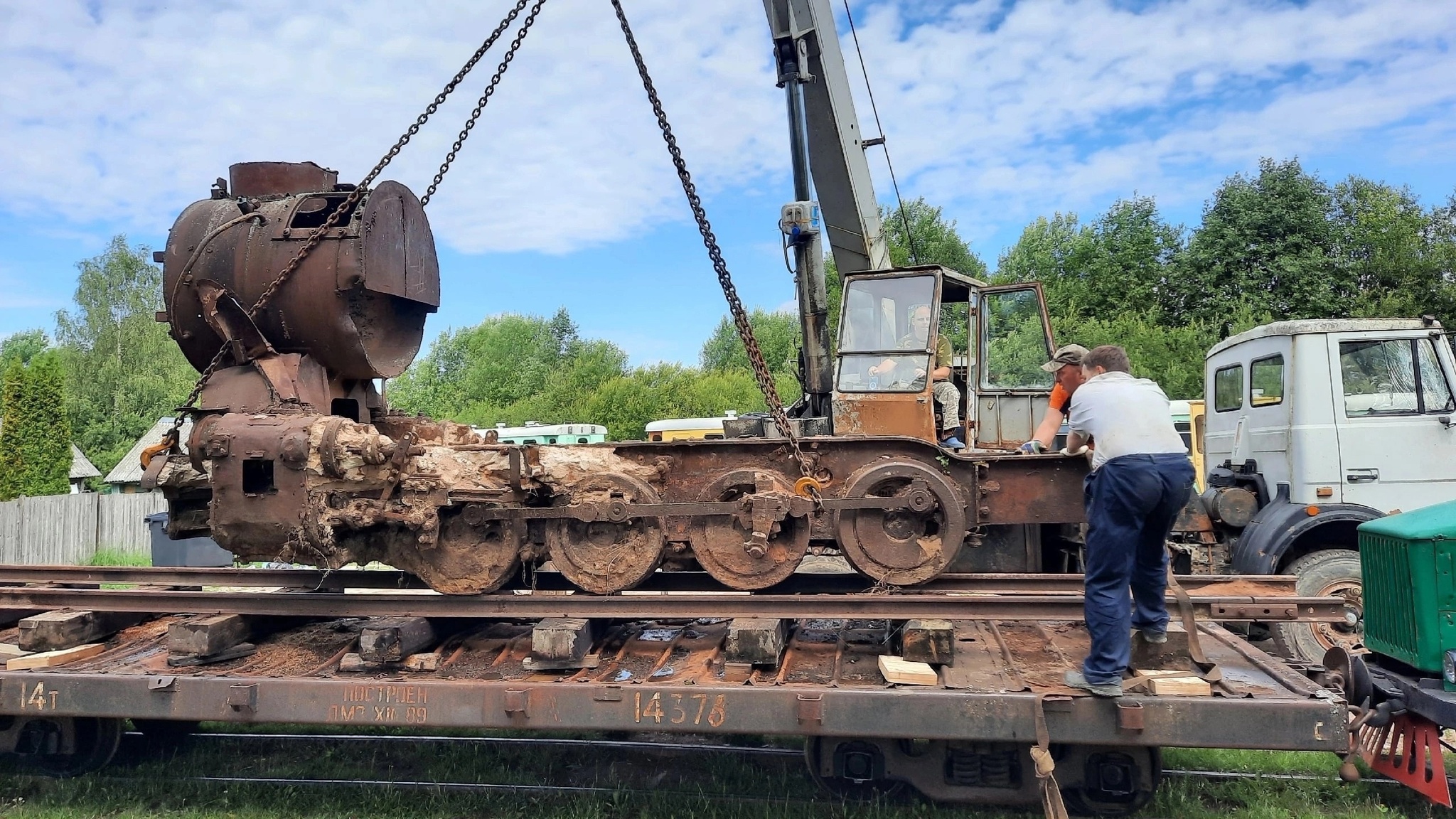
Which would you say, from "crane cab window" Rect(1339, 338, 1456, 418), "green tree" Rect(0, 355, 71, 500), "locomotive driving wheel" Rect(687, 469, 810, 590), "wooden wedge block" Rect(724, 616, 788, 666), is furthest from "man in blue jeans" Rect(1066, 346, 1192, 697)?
"green tree" Rect(0, 355, 71, 500)

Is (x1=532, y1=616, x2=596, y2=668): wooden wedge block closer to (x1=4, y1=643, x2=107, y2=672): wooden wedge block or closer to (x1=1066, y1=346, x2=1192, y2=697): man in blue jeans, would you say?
(x1=1066, y1=346, x2=1192, y2=697): man in blue jeans

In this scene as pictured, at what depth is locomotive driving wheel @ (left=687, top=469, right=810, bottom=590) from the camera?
15.6ft

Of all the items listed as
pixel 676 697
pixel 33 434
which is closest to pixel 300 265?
pixel 676 697

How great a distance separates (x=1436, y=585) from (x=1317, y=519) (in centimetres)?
278

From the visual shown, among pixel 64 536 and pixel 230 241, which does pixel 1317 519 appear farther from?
pixel 64 536

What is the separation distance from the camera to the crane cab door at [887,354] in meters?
5.69

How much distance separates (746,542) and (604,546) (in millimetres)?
832

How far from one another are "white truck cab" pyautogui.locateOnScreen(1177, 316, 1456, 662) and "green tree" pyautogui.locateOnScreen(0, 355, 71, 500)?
25.2 meters

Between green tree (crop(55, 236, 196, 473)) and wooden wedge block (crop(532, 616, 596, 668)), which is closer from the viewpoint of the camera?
wooden wedge block (crop(532, 616, 596, 668))

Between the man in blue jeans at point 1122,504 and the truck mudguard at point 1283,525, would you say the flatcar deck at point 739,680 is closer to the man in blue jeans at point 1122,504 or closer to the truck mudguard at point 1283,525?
the man in blue jeans at point 1122,504

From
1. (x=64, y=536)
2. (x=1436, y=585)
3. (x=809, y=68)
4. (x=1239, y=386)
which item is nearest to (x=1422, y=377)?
(x=1239, y=386)

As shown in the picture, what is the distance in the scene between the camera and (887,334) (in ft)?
19.6

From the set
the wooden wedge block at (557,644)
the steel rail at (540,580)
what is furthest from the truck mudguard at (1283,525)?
the wooden wedge block at (557,644)

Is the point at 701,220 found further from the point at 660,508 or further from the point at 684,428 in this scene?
the point at 684,428
